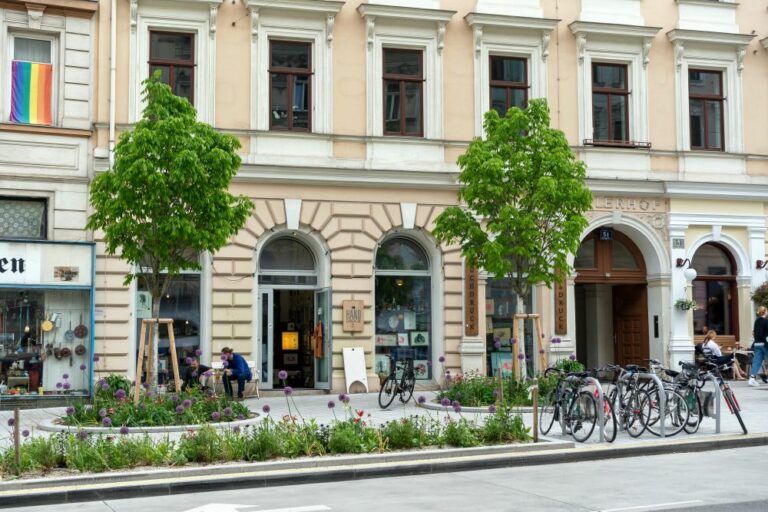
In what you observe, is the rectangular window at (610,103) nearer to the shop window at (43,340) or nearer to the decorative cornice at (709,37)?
the decorative cornice at (709,37)

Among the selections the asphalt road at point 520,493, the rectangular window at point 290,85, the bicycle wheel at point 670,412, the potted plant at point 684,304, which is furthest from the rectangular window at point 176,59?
the asphalt road at point 520,493

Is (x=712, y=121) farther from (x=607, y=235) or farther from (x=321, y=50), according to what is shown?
(x=321, y=50)

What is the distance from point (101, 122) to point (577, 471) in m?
14.1

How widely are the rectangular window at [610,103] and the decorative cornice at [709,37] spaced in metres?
1.54

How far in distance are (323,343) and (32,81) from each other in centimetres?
873

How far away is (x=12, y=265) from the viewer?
20984 millimetres

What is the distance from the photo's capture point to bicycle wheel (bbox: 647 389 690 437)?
15.3 metres

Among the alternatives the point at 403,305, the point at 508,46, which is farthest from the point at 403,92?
the point at 403,305

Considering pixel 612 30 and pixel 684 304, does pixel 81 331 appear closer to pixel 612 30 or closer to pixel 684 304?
pixel 684 304

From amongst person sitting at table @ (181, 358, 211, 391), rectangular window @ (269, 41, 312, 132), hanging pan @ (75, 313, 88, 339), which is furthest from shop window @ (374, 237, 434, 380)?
hanging pan @ (75, 313, 88, 339)

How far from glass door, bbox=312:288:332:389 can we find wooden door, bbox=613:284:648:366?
8.58 meters

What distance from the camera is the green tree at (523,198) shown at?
19703 mm

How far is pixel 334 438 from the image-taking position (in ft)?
42.3

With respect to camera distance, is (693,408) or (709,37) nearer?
(693,408)
